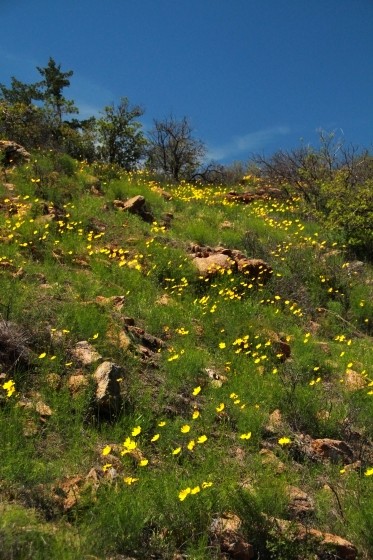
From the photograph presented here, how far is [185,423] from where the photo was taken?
4.46 meters

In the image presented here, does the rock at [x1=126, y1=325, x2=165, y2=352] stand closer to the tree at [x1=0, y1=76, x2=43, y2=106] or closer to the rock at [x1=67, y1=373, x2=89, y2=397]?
the rock at [x1=67, y1=373, x2=89, y2=397]

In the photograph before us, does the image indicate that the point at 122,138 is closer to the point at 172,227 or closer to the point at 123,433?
the point at 172,227

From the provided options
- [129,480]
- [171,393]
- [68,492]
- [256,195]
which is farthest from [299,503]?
[256,195]

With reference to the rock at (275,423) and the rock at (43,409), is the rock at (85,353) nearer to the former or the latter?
the rock at (43,409)

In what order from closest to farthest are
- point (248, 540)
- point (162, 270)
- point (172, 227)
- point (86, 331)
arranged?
point (248, 540)
point (86, 331)
point (162, 270)
point (172, 227)

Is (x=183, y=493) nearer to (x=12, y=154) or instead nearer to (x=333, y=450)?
(x=333, y=450)

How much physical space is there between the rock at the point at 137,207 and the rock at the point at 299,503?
7342 millimetres

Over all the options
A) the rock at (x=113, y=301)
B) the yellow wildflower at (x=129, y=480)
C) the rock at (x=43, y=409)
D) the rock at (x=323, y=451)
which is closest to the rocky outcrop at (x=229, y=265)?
the rock at (x=113, y=301)

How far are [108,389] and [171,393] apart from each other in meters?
0.77

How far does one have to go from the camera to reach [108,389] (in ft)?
14.3

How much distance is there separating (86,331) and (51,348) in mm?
505

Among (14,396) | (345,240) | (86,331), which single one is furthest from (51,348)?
(345,240)

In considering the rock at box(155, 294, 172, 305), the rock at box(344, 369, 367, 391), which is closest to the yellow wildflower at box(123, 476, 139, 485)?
the rock at box(344, 369, 367, 391)

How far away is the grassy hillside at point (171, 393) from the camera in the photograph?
3.11 m
